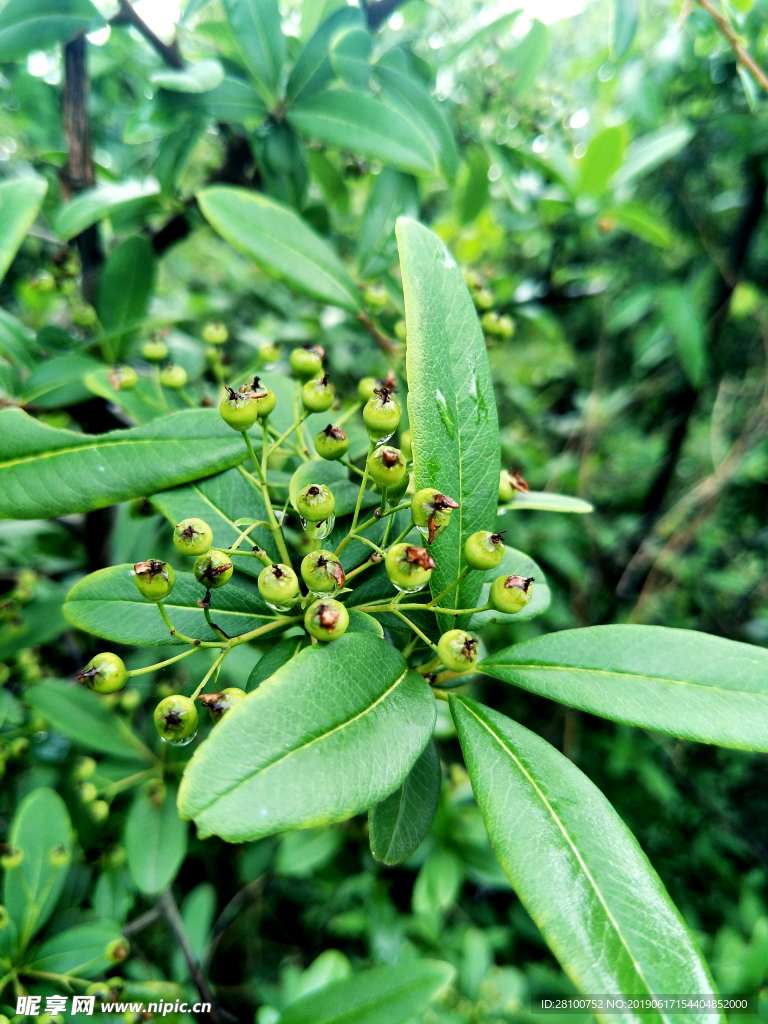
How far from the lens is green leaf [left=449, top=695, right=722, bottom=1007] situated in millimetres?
678

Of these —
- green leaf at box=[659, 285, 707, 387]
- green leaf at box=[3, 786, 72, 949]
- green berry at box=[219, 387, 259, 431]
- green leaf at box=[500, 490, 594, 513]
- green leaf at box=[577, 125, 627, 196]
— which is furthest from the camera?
green leaf at box=[659, 285, 707, 387]

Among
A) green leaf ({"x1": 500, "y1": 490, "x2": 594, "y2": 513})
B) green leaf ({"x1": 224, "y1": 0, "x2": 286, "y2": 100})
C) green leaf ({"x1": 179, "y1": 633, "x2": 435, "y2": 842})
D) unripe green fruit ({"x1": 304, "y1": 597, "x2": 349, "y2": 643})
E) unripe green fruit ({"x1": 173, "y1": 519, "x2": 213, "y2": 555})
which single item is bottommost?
green leaf ({"x1": 179, "y1": 633, "x2": 435, "y2": 842})

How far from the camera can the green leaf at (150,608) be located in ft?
3.07

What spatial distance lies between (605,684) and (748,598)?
10.8 ft

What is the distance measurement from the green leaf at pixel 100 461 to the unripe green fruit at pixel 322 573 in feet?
0.90

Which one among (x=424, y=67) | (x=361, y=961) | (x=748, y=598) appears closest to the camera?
(x=424, y=67)

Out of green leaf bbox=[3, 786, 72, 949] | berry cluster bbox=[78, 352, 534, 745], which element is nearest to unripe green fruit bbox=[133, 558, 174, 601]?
berry cluster bbox=[78, 352, 534, 745]

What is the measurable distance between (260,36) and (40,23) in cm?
51

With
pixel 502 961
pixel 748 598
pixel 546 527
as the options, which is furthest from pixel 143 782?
pixel 748 598

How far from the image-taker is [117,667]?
870 millimetres

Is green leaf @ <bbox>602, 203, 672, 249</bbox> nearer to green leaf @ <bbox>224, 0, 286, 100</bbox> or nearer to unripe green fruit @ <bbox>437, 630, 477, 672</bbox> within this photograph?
green leaf @ <bbox>224, 0, 286, 100</bbox>

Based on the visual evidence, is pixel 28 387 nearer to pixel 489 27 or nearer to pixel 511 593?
pixel 511 593

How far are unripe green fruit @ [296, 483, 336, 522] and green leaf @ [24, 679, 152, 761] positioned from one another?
52.8 inches

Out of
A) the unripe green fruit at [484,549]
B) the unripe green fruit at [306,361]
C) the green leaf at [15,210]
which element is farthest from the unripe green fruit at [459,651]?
the green leaf at [15,210]
